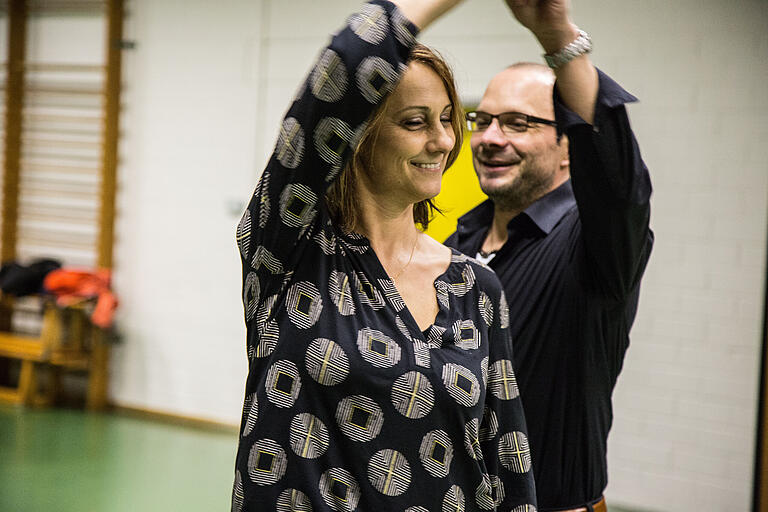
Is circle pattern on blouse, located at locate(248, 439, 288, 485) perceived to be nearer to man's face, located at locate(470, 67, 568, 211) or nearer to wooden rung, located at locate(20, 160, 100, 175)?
man's face, located at locate(470, 67, 568, 211)

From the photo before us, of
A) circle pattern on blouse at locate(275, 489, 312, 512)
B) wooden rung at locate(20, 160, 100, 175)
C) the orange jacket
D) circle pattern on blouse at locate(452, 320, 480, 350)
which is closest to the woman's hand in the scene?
circle pattern on blouse at locate(452, 320, 480, 350)

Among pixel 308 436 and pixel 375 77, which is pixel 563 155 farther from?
pixel 308 436

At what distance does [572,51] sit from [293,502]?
809 millimetres

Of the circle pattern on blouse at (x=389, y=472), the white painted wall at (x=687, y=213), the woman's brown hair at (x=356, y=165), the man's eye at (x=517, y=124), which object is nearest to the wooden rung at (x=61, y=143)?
the white painted wall at (x=687, y=213)

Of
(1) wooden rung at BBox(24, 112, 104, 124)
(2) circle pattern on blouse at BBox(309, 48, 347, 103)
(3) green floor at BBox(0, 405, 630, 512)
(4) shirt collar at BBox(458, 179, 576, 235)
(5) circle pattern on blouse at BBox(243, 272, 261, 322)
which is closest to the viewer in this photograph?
(2) circle pattern on blouse at BBox(309, 48, 347, 103)

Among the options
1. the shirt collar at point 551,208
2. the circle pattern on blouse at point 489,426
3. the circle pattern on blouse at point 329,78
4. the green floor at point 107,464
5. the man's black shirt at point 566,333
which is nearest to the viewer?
the circle pattern on blouse at point 329,78

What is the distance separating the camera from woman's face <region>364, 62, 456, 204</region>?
1226 mm

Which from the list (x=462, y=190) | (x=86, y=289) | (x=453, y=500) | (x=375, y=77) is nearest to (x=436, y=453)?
(x=453, y=500)

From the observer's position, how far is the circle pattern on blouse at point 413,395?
115 cm

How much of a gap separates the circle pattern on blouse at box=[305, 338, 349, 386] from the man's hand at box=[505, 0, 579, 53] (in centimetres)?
58

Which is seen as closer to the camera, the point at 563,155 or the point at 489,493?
the point at 489,493

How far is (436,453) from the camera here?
1183 millimetres

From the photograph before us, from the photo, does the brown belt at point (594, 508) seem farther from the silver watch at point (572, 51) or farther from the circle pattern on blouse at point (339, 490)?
the silver watch at point (572, 51)

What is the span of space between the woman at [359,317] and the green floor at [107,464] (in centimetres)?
299
